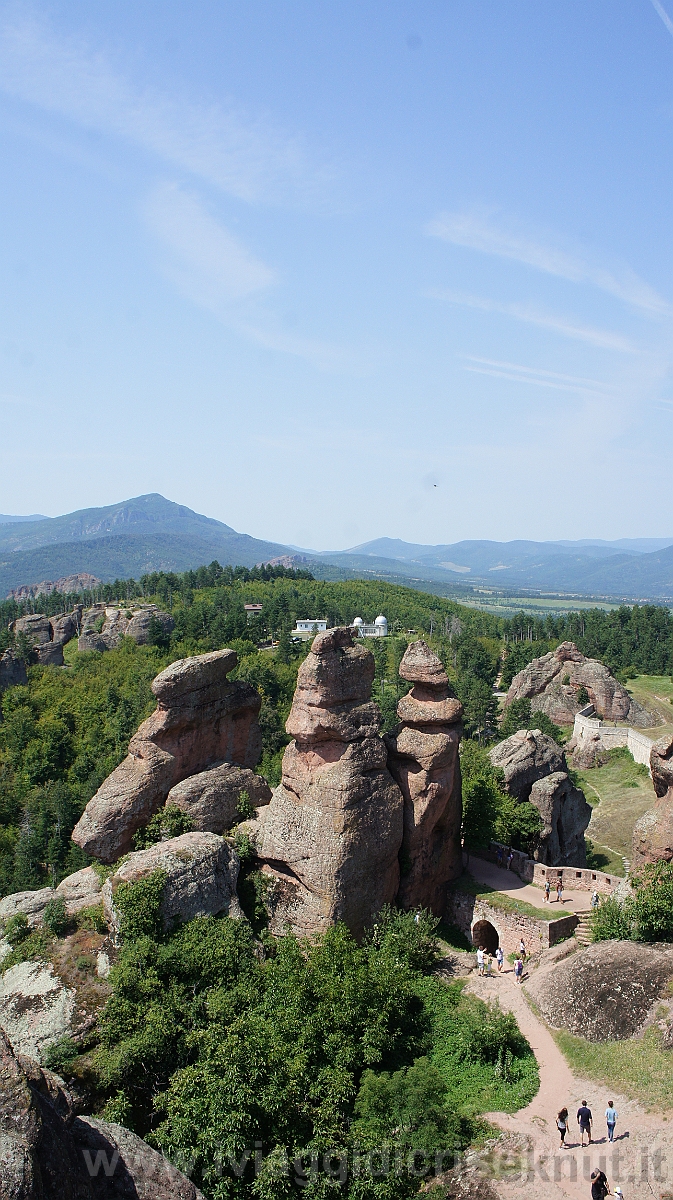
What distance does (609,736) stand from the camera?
227 ft

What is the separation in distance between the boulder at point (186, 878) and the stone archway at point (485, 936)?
363 inches

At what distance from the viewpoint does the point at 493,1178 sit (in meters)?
16.4

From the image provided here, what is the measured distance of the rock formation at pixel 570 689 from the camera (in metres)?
78.1

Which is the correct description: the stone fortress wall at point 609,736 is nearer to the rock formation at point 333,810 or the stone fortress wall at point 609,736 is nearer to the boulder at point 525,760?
the boulder at point 525,760

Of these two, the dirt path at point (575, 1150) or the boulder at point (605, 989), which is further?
the boulder at point (605, 989)

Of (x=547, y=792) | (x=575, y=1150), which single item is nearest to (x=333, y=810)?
(x=575, y=1150)

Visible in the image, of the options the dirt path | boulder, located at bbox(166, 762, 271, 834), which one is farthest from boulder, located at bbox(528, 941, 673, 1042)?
boulder, located at bbox(166, 762, 271, 834)

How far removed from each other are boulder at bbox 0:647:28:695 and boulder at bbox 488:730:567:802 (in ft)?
187

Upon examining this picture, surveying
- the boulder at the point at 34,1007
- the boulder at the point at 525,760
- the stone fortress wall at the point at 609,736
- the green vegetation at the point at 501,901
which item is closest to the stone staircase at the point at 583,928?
the green vegetation at the point at 501,901

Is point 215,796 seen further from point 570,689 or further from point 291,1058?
point 570,689

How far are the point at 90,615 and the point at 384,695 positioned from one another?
58293 mm

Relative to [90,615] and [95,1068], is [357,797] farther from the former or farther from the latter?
[90,615]

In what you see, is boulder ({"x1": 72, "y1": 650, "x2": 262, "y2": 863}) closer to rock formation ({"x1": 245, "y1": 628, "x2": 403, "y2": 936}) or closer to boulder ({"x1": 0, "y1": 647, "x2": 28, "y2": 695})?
rock formation ({"x1": 245, "y1": 628, "x2": 403, "y2": 936})

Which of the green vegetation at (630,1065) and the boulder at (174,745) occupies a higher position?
the boulder at (174,745)
